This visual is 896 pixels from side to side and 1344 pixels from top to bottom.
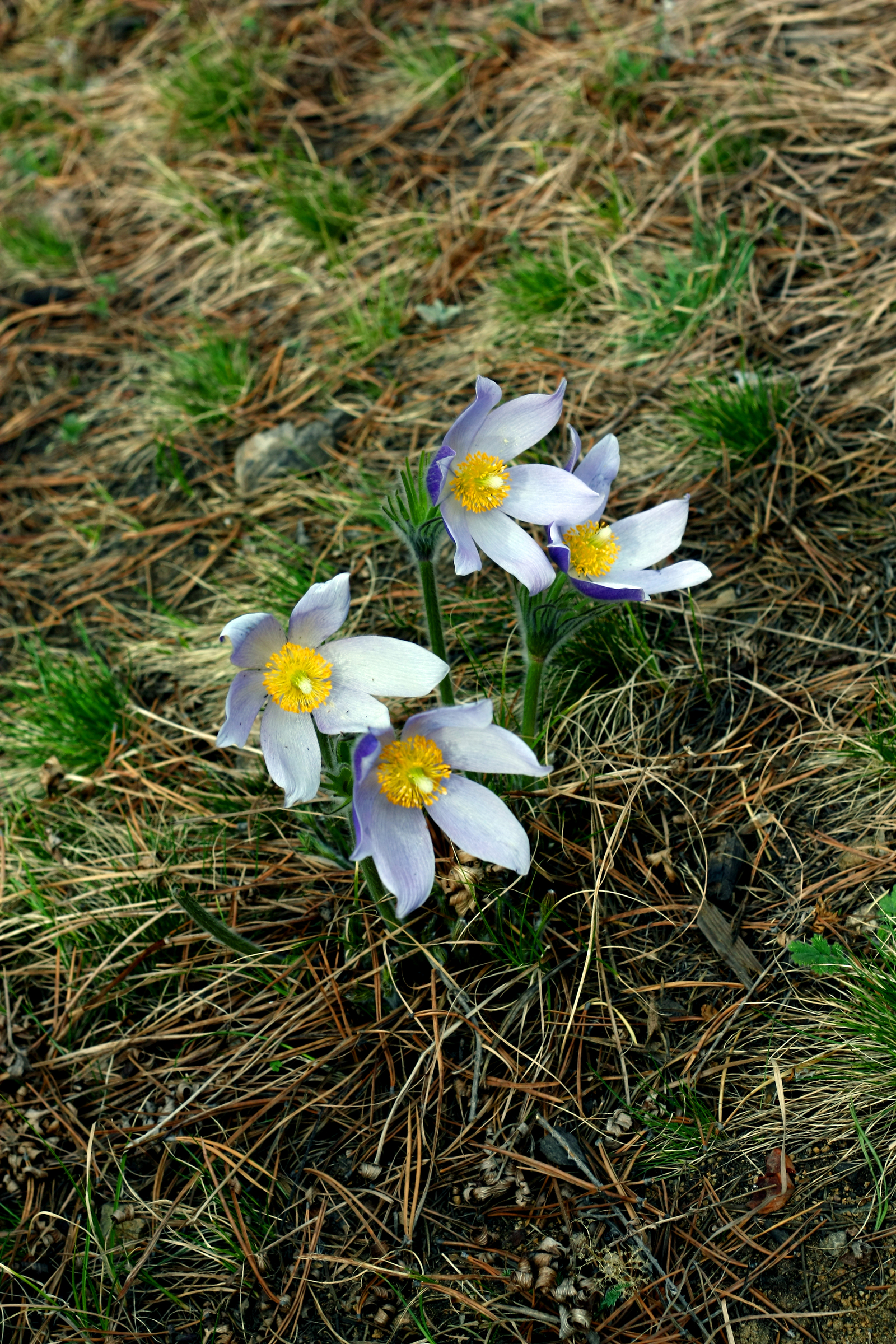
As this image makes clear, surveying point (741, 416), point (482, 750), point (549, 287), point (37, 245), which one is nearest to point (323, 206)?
point (549, 287)

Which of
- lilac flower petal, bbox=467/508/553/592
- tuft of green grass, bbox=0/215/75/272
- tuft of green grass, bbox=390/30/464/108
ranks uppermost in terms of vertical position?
tuft of green grass, bbox=390/30/464/108

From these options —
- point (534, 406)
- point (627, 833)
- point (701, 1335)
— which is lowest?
point (701, 1335)

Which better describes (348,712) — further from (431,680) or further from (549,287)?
(549,287)

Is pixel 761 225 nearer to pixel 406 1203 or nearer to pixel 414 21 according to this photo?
pixel 414 21

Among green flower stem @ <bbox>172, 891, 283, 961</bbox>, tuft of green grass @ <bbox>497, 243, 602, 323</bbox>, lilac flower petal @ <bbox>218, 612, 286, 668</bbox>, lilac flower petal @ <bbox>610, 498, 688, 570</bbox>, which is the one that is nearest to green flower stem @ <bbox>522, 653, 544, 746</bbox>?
lilac flower petal @ <bbox>610, 498, 688, 570</bbox>

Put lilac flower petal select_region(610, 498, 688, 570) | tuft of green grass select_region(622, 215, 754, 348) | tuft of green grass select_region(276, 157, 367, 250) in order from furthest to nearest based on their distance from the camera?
tuft of green grass select_region(276, 157, 367, 250)
tuft of green grass select_region(622, 215, 754, 348)
lilac flower petal select_region(610, 498, 688, 570)

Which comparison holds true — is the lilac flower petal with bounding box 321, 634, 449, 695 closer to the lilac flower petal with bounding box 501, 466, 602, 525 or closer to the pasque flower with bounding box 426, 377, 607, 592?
the pasque flower with bounding box 426, 377, 607, 592

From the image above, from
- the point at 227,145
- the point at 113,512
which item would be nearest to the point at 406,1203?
the point at 113,512
